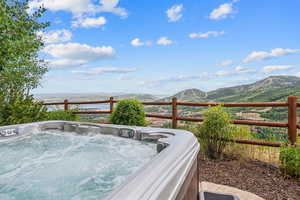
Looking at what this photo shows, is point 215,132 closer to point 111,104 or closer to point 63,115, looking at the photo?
point 111,104

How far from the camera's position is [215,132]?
3.12 metres

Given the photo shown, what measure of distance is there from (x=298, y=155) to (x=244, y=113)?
1413mm

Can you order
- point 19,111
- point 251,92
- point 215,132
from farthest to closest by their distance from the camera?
point 251,92, point 19,111, point 215,132

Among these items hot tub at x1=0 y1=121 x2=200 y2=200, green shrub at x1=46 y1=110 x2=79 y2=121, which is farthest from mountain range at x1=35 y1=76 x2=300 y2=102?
hot tub at x1=0 y1=121 x2=200 y2=200

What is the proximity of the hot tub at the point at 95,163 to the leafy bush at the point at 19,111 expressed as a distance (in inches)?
52.2

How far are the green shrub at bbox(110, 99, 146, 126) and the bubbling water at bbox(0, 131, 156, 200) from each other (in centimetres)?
142

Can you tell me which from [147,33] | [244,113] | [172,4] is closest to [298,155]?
[244,113]

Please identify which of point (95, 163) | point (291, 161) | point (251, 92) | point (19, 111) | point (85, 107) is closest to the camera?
point (95, 163)

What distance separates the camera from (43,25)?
548 centimetres

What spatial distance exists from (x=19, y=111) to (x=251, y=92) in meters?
8.38

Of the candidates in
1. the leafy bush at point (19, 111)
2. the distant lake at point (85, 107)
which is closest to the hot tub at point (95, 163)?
the leafy bush at point (19, 111)

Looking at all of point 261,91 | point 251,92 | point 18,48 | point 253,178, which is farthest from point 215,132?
point 251,92

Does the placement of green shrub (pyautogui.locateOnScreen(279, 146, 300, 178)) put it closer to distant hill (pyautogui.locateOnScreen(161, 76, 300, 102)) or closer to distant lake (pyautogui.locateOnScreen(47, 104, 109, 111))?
distant hill (pyautogui.locateOnScreen(161, 76, 300, 102))

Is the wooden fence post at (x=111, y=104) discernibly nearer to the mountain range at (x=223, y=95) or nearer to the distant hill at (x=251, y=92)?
the mountain range at (x=223, y=95)
